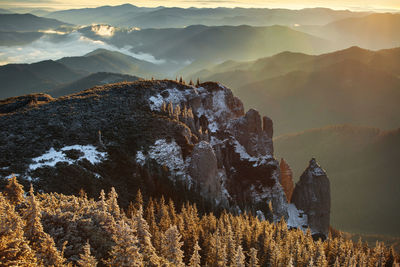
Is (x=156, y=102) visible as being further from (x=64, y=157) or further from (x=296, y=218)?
(x=296, y=218)

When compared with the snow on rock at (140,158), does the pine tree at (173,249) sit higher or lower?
higher

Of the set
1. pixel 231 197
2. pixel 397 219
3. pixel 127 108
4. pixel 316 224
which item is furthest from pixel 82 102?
pixel 397 219

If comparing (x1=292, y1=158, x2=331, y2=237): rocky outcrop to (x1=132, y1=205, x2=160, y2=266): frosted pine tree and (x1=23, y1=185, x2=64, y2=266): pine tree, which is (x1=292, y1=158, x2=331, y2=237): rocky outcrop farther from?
(x1=23, y1=185, x2=64, y2=266): pine tree

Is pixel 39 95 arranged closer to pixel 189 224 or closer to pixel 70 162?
pixel 70 162

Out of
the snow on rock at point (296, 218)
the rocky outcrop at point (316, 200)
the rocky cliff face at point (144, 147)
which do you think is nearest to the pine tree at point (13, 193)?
the rocky cliff face at point (144, 147)

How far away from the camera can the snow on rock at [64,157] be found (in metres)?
61.6

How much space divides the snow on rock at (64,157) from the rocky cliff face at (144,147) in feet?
0.59

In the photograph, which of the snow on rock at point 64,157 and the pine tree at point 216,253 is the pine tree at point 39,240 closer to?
the pine tree at point 216,253

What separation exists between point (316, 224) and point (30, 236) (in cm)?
8922

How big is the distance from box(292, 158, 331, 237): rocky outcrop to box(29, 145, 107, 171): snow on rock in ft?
205

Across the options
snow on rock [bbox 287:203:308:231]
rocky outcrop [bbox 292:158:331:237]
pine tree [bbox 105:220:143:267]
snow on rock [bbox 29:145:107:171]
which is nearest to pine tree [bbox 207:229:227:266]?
pine tree [bbox 105:220:143:267]

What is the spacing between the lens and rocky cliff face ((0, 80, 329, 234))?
210 feet

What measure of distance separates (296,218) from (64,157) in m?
68.5

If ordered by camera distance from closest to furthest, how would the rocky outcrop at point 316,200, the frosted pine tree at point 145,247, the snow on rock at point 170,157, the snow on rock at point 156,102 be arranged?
the frosted pine tree at point 145,247, the snow on rock at point 170,157, the snow on rock at point 156,102, the rocky outcrop at point 316,200
